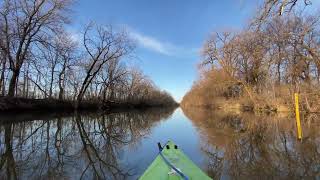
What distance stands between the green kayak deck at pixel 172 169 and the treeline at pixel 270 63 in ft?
24.3

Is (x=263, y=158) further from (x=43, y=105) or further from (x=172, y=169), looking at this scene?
(x=43, y=105)

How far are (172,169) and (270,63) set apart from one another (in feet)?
94.0

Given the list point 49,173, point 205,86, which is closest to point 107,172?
point 49,173

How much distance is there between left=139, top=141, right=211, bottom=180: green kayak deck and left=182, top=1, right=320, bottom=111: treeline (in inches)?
292

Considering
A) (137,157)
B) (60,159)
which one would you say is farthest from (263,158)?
(60,159)

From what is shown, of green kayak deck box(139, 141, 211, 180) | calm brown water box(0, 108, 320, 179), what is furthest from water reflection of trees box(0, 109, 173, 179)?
green kayak deck box(139, 141, 211, 180)

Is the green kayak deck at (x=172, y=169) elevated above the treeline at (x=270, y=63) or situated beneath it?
situated beneath

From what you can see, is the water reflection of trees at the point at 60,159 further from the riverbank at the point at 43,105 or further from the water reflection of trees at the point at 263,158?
the riverbank at the point at 43,105

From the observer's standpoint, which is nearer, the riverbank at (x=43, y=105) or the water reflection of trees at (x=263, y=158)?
the water reflection of trees at (x=263, y=158)

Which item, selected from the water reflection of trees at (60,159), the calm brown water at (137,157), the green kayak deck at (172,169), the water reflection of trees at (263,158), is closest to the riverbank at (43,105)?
the calm brown water at (137,157)

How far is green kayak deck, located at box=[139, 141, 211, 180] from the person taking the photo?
4108 millimetres

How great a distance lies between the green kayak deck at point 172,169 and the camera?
4108mm

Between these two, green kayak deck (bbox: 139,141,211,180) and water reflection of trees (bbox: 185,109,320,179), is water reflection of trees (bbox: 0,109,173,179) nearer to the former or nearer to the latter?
green kayak deck (bbox: 139,141,211,180)

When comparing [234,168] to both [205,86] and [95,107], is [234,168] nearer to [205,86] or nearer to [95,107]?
[95,107]
